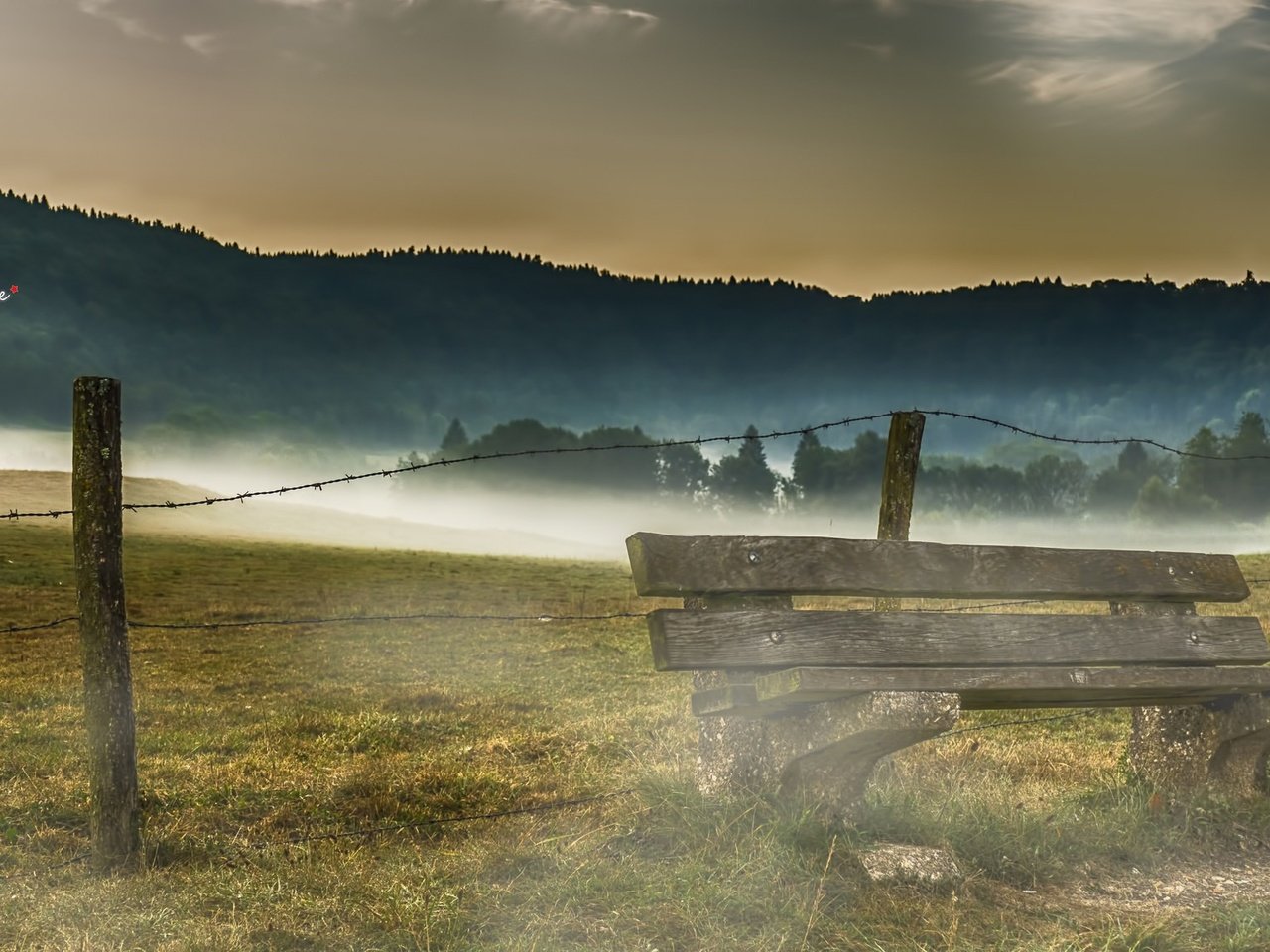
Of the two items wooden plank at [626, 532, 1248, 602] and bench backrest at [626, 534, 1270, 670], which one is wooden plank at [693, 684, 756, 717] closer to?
bench backrest at [626, 534, 1270, 670]

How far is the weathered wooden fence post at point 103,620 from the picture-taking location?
641 cm

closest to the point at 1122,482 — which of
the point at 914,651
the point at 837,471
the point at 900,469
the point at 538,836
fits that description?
the point at 837,471

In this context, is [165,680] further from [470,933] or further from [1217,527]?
[1217,527]

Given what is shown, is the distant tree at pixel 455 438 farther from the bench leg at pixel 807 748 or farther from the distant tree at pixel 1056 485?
the bench leg at pixel 807 748

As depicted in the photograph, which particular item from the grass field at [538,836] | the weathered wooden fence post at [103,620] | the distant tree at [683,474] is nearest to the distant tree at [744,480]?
the distant tree at [683,474]

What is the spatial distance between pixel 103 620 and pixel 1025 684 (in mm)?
5149

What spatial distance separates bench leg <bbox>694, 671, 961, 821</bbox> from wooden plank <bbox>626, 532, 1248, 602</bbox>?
0.61 m

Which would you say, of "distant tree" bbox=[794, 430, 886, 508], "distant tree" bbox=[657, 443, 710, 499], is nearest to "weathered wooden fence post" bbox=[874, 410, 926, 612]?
"distant tree" bbox=[657, 443, 710, 499]

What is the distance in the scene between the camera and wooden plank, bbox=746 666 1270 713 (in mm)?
5957

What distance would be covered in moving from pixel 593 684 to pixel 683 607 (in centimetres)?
978

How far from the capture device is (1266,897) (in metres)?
6.24

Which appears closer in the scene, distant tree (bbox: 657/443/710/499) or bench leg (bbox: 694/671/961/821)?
bench leg (bbox: 694/671/961/821)

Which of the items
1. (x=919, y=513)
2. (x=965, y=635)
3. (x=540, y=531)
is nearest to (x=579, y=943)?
(x=965, y=635)

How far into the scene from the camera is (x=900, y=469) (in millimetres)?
8898
